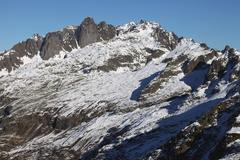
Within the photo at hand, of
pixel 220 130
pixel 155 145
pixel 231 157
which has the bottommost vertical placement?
pixel 231 157

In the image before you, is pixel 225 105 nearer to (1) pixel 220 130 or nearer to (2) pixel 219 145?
Result: (1) pixel 220 130

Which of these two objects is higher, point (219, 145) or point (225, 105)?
point (225, 105)

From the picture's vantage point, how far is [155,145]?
621 ft

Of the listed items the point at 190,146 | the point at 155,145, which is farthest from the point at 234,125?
the point at 155,145

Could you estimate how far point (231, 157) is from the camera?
82.9 meters

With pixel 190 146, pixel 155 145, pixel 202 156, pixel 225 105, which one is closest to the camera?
pixel 202 156

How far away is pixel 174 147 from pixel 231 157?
29.0m

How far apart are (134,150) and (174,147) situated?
82734 millimetres

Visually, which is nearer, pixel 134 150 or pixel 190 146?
pixel 190 146

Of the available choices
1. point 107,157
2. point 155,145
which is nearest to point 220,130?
point 155,145

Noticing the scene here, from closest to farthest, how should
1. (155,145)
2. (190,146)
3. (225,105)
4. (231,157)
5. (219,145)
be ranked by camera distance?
1. (231,157)
2. (219,145)
3. (190,146)
4. (225,105)
5. (155,145)

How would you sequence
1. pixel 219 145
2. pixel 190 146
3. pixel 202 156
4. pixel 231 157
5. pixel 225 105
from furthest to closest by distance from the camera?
pixel 225 105, pixel 190 146, pixel 202 156, pixel 219 145, pixel 231 157

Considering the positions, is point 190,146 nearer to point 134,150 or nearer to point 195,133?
point 195,133

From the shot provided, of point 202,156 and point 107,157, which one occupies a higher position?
point 107,157
